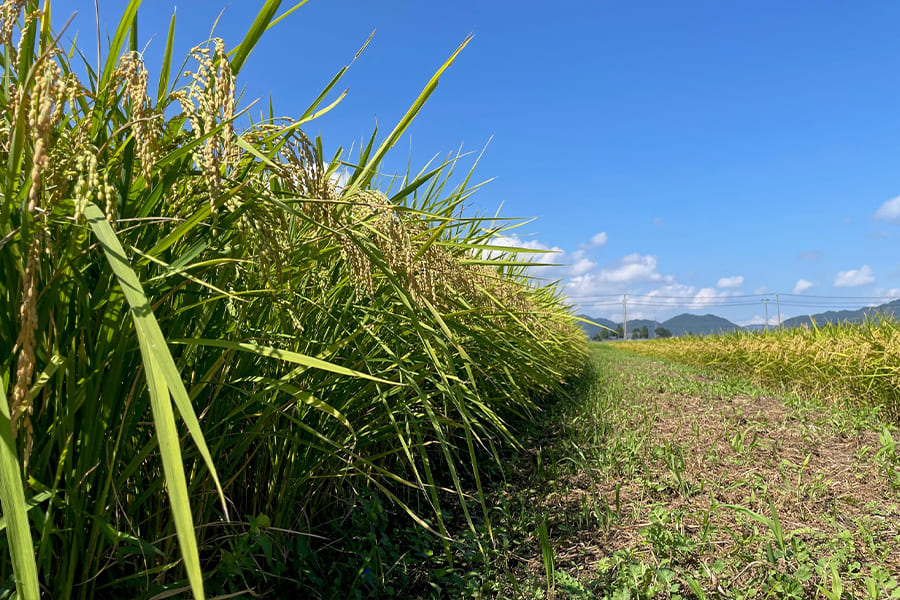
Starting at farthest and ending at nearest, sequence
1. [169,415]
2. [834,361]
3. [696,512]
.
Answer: [834,361], [696,512], [169,415]

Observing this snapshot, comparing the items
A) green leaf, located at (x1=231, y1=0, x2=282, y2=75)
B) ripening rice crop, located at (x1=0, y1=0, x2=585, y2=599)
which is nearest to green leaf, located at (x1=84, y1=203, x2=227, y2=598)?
ripening rice crop, located at (x1=0, y1=0, x2=585, y2=599)

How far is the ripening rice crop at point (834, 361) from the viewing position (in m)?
4.86

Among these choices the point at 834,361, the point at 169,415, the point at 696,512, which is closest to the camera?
the point at 169,415

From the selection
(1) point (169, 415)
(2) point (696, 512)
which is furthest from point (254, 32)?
(2) point (696, 512)

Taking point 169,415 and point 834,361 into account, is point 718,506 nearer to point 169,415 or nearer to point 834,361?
point 169,415

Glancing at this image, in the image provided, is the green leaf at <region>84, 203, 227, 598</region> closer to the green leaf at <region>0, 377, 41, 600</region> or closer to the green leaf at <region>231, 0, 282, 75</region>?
the green leaf at <region>0, 377, 41, 600</region>

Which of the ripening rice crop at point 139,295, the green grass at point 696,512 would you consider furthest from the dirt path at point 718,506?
the ripening rice crop at point 139,295

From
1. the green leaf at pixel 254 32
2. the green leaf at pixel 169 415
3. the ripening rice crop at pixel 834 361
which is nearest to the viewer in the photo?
the green leaf at pixel 169 415

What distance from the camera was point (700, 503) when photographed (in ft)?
7.02

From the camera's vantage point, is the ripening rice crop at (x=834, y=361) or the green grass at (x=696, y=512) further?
the ripening rice crop at (x=834, y=361)

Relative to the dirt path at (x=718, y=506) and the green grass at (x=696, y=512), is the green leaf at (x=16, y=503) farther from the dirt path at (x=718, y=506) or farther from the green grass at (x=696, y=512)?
the dirt path at (x=718, y=506)

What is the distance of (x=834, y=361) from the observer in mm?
5637

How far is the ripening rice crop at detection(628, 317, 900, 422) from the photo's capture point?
4855mm

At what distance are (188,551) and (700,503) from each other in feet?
7.12
